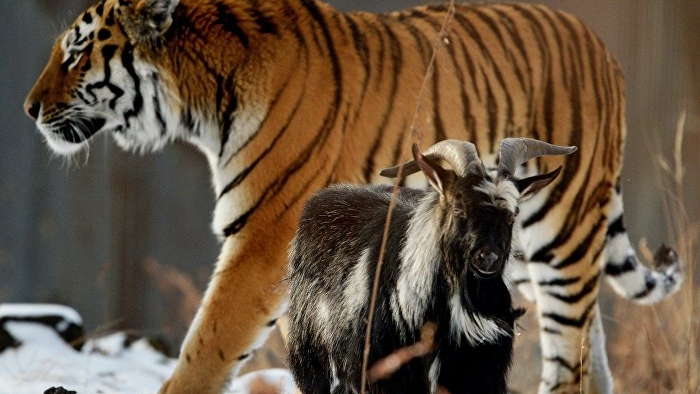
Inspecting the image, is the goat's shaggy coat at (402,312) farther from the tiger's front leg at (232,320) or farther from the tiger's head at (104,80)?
the tiger's head at (104,80)

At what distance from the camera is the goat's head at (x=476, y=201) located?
7.42 ft

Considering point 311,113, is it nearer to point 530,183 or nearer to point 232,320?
point 232,320

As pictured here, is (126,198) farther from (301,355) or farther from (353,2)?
(301,355)

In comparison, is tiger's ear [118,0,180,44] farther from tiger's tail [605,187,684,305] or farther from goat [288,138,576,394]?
tiger's tail [605,187,684,305]

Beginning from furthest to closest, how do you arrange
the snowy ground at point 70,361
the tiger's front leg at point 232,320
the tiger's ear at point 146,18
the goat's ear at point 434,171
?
the snowy ground at point 70,361 → the tiger's ear at point 146,18 → the tiger's front leg at point 232,320 → the goat's ear at point 434,171

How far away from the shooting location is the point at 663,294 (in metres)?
4.19

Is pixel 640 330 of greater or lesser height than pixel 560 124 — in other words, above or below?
below

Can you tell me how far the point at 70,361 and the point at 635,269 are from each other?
100 inches

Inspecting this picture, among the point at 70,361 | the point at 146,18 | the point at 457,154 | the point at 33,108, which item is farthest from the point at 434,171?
the point at 70,361

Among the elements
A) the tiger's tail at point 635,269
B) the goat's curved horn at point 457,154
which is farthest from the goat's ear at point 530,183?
the tiger's tail at point 635,269

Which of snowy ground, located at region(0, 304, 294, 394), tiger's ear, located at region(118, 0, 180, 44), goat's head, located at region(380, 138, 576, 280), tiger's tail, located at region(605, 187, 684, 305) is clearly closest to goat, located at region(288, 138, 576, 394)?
goat's head, located at region(380, 138, 576, 280)

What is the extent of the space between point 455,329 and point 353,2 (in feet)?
9.77

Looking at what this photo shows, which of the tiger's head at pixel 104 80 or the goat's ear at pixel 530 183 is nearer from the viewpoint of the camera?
the goat's ear at pixel 530 183

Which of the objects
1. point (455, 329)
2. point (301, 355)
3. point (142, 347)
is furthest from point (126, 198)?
point (455, 329)
